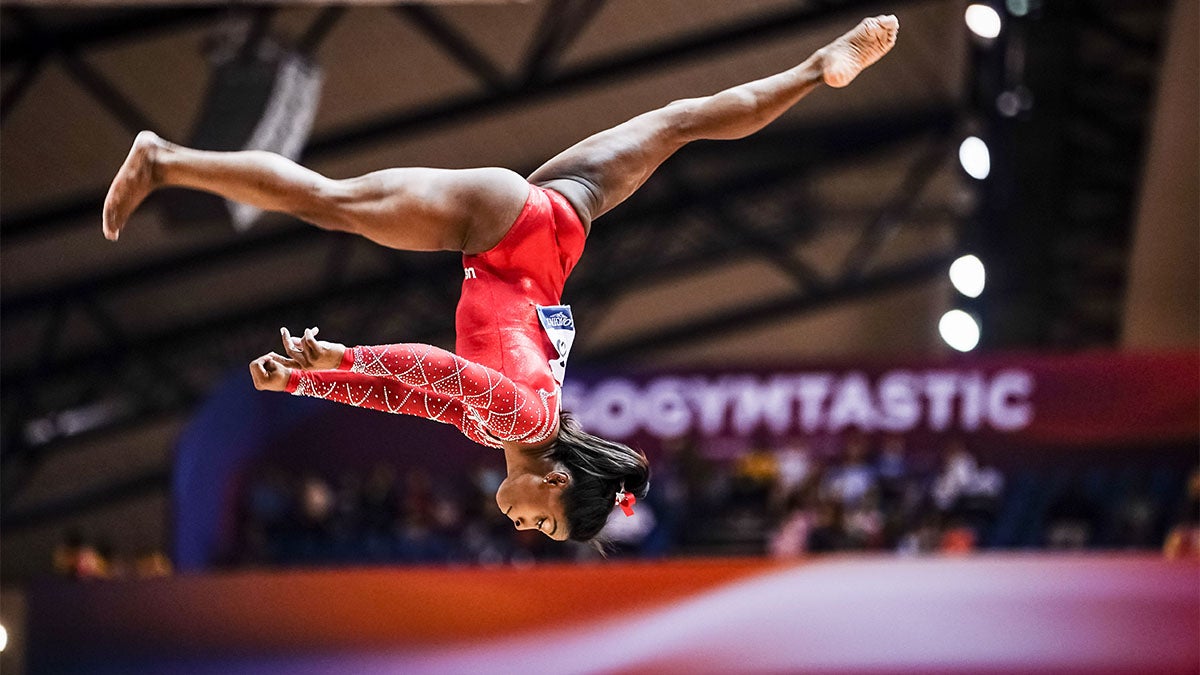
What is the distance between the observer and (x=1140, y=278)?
11.8 meters

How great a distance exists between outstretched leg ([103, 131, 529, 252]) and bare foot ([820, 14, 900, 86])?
1015 millimetres

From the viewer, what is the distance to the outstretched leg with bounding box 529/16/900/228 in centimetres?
442

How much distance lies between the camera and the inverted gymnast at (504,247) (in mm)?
3824

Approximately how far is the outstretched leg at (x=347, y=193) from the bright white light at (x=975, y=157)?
7.92 metres

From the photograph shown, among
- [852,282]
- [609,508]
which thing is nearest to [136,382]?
[852,282]

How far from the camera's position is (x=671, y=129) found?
4461 mm

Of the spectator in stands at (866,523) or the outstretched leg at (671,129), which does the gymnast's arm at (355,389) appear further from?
the spectator in stands at (866,523)

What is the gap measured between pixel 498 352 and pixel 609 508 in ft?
2.11

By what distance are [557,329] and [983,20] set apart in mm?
6228

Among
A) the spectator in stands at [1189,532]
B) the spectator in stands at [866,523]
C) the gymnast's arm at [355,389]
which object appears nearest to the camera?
the gymnast's arm at [355,389]

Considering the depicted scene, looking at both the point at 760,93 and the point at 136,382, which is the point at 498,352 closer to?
the point at 760,93

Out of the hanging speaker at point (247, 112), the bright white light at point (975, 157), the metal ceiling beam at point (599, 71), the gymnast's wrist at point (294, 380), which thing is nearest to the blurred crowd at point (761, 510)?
the hanging speaker at point (247, 112)

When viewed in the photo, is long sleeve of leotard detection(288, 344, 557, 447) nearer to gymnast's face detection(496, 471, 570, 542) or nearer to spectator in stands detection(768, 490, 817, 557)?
gymnast's face detection(496, 471, 570, 542)

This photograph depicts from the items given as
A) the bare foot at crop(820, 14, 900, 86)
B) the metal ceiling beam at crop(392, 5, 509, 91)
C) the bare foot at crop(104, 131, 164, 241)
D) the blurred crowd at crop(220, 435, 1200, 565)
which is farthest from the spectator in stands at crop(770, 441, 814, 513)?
the bare foot at crop(104, 131, 164, 241)
